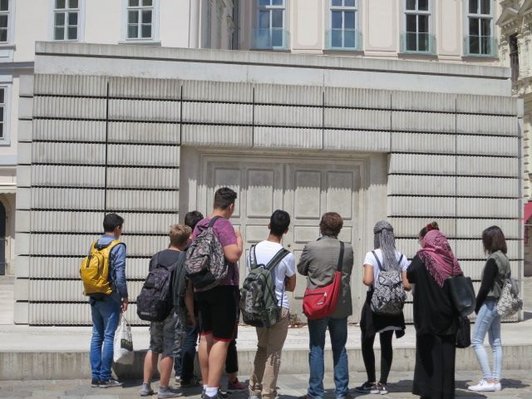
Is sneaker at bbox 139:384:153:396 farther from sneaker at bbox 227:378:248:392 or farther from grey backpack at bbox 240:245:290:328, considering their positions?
grey backpack at bbox 240:245:290:328

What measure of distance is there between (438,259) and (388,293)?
859 millimetres

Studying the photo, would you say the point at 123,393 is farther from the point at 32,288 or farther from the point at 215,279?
the point at 32,288

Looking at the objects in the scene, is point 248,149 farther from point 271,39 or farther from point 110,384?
point 271,39

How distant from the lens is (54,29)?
2928 centimetres

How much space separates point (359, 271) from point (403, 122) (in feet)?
7.89

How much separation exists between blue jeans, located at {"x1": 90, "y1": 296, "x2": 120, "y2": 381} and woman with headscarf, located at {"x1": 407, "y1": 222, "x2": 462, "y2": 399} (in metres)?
3.25

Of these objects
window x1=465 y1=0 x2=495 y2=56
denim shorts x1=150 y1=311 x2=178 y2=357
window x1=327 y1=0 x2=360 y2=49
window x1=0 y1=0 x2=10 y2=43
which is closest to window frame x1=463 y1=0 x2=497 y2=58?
window x1=465 y1=0 x2=495 y2=56

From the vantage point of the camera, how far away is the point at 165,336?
8.37 metres

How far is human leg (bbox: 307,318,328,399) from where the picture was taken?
318 inches

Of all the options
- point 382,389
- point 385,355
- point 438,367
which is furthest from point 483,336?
point 438,367

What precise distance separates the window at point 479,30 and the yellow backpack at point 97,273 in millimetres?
31254

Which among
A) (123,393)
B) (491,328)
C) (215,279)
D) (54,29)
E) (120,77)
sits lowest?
(123,393)

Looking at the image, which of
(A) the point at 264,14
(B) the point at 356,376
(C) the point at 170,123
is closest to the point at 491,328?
(B) the point at 356,376

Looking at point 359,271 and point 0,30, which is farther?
point 0,30
